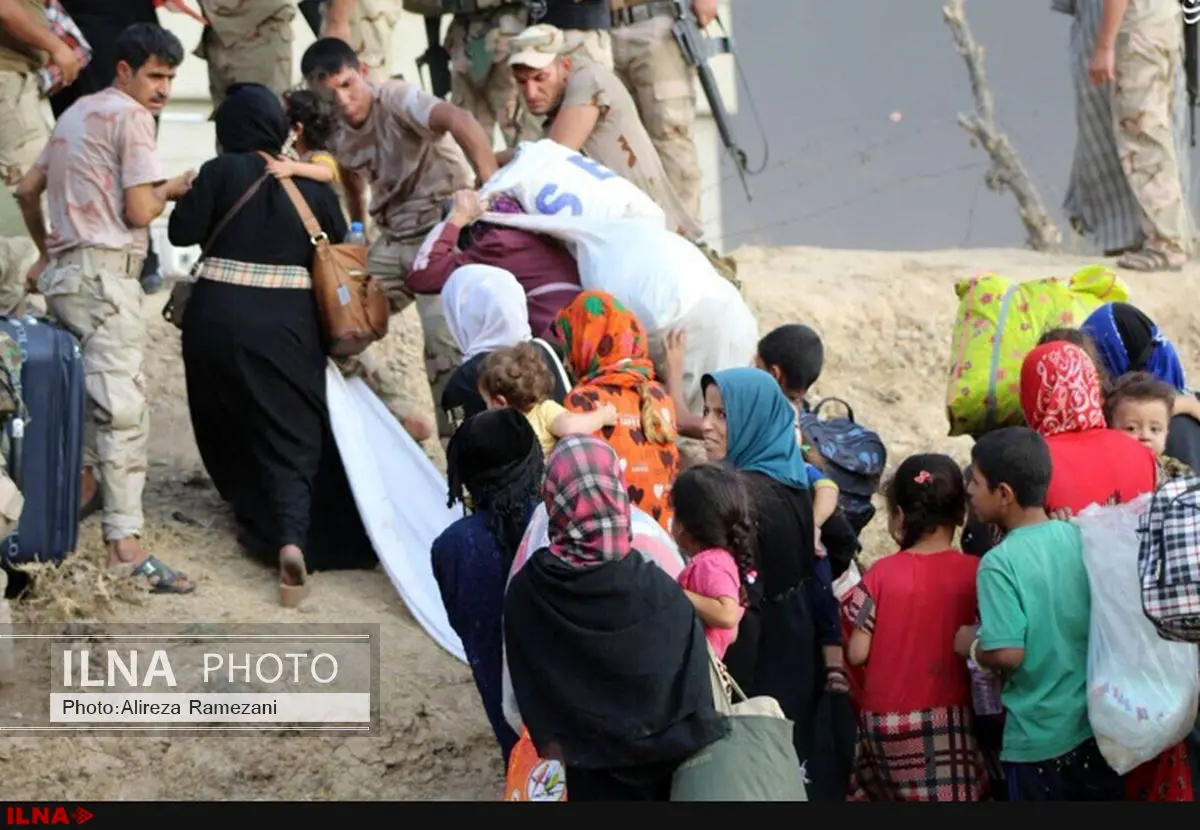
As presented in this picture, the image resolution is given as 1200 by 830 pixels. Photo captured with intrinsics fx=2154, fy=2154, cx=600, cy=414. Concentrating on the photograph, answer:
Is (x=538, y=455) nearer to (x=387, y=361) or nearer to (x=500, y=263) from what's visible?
(x=500, y=263)

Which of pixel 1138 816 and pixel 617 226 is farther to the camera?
pixel 617 226

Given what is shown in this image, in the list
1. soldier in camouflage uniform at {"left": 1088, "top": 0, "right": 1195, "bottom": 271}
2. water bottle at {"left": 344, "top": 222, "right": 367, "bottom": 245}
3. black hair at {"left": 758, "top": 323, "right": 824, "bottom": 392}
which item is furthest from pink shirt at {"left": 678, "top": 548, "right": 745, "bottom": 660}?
soldier in camouflage uniform at {"left": 1088, "top": 0, "right": 1195, "bottom": 271}

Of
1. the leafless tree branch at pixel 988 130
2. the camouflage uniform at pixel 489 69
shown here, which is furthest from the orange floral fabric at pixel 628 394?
the leafless tree branch at pixel 988 130

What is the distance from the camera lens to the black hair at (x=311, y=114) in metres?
6.57

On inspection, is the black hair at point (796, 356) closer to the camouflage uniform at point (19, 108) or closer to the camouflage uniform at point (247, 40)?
the camouflage uniform at point (19, 108)

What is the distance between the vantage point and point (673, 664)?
150 inches

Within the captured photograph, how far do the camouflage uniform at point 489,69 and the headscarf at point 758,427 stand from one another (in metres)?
3.04

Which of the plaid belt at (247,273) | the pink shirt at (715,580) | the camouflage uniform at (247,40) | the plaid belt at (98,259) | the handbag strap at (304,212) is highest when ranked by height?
the camouflage uniform at (247,40)

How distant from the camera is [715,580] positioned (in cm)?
428

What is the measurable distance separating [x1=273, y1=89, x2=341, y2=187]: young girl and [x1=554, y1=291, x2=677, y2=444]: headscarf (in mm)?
1214

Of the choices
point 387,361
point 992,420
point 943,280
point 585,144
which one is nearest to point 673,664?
point 992,420

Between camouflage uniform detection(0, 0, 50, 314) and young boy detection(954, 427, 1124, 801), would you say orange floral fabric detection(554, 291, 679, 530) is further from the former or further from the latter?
camouflage uniform detection(0, 0, 50, 314)

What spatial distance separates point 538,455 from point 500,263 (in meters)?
1.64

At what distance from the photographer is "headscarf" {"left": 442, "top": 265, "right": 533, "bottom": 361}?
5.85 meters
